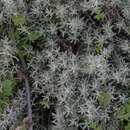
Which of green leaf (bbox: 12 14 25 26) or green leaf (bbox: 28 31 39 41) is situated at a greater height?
green leaf (bbox: 12 14 25 26)

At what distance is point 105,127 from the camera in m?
1.66

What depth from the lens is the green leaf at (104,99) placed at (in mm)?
1589

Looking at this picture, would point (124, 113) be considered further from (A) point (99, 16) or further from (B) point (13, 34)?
(B) point (13, 34)

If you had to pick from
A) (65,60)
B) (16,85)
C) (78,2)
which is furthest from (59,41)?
(16,85)

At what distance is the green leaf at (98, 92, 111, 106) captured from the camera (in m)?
1.59

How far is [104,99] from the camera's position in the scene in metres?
1.60

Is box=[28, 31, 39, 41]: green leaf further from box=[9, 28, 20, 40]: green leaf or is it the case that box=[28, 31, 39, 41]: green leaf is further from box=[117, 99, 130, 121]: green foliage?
box=[117, 99, 130, 121]: green foliage

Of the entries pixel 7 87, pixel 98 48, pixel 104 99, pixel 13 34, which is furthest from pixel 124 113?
pixel 13 34

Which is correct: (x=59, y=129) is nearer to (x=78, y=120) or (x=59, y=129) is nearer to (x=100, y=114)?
(x=78, y=120)

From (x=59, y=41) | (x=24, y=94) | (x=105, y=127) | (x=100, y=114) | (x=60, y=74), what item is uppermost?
(x=59, y=41)

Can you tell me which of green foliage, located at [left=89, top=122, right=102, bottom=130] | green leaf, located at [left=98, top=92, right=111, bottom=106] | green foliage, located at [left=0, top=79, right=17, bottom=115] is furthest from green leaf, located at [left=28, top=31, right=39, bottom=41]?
green foliage, located at [left=89, top=122, right=102, bottom=130]

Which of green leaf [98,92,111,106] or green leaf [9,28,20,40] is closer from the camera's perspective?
green leaf [98,92,111,106]

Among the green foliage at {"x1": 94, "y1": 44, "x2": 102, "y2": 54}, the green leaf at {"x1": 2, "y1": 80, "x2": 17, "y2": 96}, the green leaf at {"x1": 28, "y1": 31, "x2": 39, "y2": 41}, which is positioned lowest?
the green leaf at {"x1": 2, "y1": 80, "x2": 17, "y2": 96}

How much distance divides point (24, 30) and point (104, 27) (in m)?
0.69
